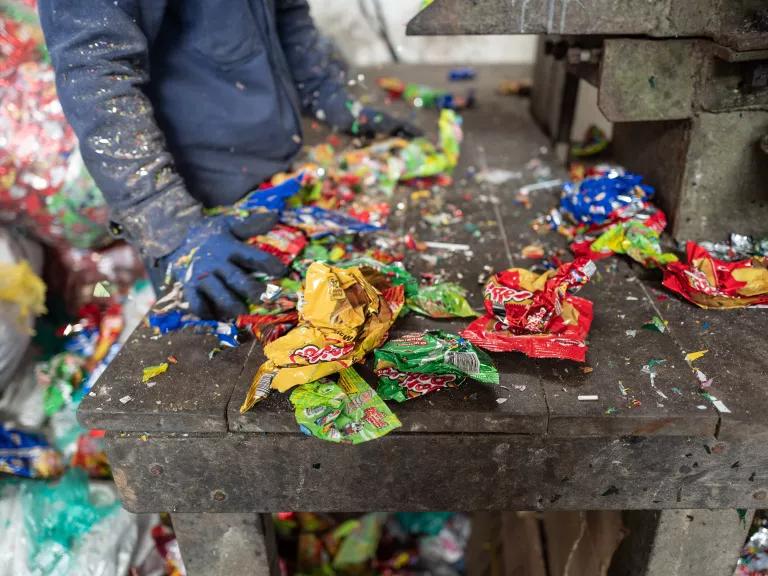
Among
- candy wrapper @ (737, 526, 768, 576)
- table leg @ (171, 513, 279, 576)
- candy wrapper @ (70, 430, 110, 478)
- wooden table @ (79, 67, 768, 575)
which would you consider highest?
wooden table @ (79, 67, 768, 575)

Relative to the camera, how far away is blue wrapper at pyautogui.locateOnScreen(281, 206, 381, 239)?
1824 millimetres

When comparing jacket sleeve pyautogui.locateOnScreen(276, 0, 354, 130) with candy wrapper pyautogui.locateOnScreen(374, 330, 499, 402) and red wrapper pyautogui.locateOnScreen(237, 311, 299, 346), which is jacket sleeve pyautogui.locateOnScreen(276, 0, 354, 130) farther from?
candy wrapper pyautogui.locateOnScreen(374, 330, 499, 402)

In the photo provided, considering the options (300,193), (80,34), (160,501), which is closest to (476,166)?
(300,193)

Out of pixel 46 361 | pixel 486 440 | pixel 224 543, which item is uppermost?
pixel 486 440

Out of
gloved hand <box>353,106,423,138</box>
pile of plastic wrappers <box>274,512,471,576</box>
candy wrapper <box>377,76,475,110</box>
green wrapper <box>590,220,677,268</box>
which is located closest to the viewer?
green wrapper <box>590,220,677,268</box>

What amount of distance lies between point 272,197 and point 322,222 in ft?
0.58

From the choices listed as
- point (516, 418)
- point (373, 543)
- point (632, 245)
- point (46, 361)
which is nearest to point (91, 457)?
point (46, 361)

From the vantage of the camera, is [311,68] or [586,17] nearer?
[586,17]

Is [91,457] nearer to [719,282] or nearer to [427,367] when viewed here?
[427,367]

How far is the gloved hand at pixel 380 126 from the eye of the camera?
8.30 feet

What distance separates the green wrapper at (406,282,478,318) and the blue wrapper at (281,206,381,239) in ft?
1.21

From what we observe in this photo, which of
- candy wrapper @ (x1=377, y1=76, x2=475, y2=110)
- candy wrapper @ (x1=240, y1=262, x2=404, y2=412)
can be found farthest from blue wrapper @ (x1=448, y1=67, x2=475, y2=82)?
candy wrapper @ (x1=240, y1=262, x2=404, y2=412)

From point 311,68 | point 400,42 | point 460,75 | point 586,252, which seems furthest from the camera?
point 400,42

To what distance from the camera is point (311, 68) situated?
2.43m
